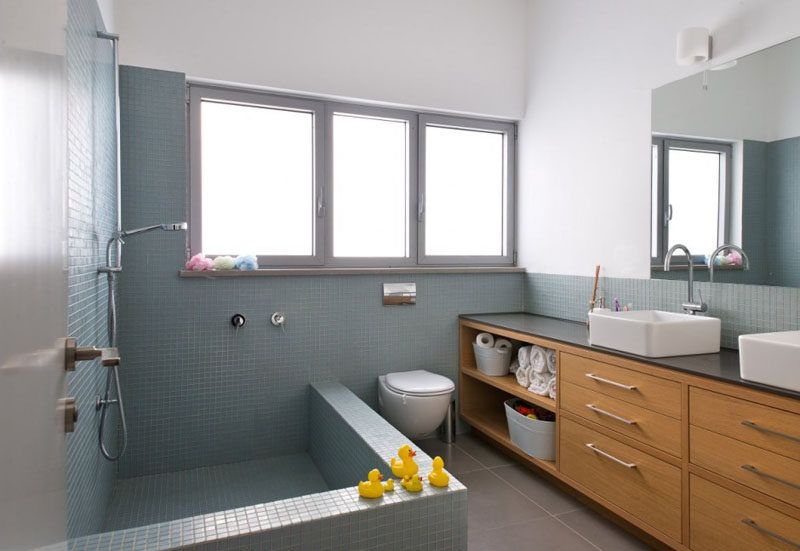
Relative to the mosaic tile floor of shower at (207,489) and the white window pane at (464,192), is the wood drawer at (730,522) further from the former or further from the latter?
the white window pane at (464,192)

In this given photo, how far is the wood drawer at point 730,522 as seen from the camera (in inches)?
63.2

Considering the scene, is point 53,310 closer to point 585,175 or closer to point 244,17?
point 244,17

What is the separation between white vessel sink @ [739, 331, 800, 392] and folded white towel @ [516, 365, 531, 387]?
1.30 meters

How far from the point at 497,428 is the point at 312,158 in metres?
2.06

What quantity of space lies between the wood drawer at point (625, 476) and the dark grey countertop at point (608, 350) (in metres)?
0.38

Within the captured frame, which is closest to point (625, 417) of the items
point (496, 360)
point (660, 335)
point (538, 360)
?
point (660, 335)

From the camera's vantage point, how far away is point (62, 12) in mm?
867

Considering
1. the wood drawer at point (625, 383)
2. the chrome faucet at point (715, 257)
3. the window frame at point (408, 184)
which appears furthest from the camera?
the window frame at point (408, 184)

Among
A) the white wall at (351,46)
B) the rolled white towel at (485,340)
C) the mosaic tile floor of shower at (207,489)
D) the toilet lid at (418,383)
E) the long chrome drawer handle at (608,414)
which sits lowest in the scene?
the mosaic tile floor of shower at (207,489)

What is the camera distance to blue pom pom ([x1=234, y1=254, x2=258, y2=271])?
3000mm

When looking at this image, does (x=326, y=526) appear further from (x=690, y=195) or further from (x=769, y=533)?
(x=690, y=195)

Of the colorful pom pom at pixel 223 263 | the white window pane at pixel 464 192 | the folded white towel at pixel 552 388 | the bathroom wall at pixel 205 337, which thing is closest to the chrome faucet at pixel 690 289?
the folded white towel at pixel 552 388

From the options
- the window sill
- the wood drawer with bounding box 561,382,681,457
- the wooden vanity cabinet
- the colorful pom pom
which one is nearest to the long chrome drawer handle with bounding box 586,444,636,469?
the wooden vanity cabinet

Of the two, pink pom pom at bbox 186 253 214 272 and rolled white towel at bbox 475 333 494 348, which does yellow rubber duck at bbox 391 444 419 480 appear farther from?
pink pom pom at bbox 186 253 214 272
